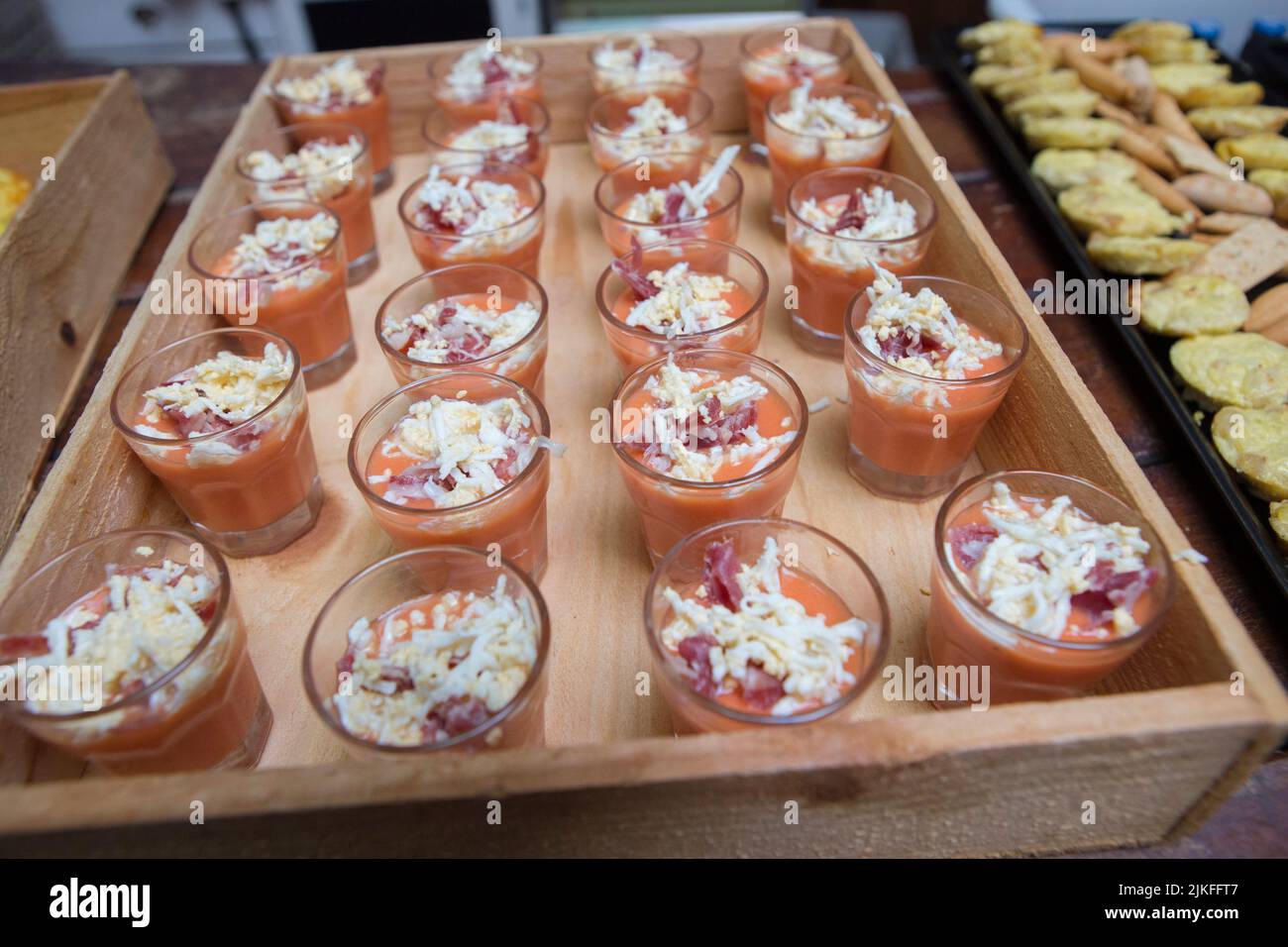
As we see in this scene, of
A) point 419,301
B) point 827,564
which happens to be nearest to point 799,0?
point 419,301

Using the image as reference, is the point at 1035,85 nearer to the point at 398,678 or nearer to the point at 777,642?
the point at 777,642

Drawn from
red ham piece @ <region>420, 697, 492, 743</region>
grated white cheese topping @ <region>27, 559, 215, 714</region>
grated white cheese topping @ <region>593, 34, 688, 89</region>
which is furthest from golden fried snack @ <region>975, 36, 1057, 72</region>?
grated white cheese topping @ <region>27, 559, 215, 714</region>

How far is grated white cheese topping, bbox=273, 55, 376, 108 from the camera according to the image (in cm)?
298

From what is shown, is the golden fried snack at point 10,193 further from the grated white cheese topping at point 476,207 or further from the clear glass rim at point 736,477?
the clear glass rim at point 736,477

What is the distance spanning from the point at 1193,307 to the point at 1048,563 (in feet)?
4.13

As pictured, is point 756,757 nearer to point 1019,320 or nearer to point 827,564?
point 827,564

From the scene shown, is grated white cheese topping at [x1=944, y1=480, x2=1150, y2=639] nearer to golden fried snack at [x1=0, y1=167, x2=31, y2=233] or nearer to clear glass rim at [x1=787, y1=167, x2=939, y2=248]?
clear glass rim at [x1=787, y1=167, x2=939, y2=248]

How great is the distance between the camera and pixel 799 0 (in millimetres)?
5461

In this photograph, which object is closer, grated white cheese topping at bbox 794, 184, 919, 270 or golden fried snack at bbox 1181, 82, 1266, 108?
grated white cheese topping at bbox 794, 184, 919, 270

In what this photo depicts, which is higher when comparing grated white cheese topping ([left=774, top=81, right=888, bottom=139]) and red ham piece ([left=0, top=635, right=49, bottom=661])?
grated white cheese topping ([left=774, top=81, right=888, bottom=139])

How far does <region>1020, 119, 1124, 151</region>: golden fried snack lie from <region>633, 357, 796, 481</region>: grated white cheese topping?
5.86 ft

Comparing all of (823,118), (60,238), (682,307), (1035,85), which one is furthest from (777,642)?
(1035,85)

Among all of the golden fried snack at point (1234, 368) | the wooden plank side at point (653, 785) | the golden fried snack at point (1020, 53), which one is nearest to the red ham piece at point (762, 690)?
the wooden plank side at point (653, 785)
